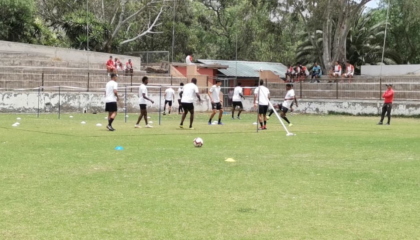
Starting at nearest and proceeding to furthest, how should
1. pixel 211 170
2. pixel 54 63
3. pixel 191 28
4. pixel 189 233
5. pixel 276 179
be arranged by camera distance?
1. pixel 189 233
2. pixel 276 179
3. pixel 211 170
4. pixel 54 63
5. pixel 191 28

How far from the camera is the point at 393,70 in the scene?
49438 mm

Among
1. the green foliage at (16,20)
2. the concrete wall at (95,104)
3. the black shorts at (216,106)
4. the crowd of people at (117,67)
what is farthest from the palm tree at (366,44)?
the black shorts at (216,106)

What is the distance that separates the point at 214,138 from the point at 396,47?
149 feet

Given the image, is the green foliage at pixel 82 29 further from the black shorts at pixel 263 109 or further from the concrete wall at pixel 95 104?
the black shorts at pixel 263 109

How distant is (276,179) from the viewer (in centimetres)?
1091

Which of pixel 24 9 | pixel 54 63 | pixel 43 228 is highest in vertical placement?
pixel 24 9

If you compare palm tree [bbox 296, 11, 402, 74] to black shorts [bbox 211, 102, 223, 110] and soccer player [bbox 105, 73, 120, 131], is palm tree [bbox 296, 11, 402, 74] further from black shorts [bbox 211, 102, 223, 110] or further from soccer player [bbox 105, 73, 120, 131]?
soccer player [bbox 105, 73, 120, 131]

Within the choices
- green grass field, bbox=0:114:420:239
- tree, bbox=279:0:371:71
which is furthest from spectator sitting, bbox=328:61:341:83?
green grass field, bbox=0:114:420:239

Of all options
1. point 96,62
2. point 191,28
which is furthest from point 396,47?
point 96,62

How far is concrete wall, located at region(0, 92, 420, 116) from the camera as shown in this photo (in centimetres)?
3612

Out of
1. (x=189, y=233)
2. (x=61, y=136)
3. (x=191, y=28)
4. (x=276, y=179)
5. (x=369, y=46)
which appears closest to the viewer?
(x=189, y=233)

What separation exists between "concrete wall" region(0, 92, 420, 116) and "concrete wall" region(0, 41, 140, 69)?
6.15 m

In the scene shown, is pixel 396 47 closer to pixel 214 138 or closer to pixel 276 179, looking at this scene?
pixel 214 138

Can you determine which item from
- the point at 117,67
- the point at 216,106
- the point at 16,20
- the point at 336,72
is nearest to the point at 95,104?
the point at 117,67
